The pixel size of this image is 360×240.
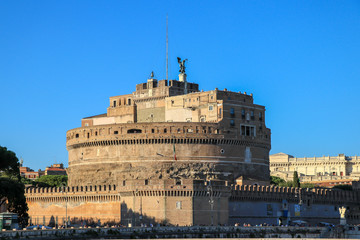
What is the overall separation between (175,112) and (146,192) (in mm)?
21910

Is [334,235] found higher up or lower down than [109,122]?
lower down

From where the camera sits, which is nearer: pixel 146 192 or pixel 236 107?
pixel 146 192

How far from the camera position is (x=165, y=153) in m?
96.0

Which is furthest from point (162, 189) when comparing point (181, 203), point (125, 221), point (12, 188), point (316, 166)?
point (316, 166)

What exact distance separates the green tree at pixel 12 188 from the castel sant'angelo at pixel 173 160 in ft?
27.6

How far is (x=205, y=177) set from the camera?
95.4 meters

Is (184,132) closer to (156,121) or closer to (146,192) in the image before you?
(156,121)

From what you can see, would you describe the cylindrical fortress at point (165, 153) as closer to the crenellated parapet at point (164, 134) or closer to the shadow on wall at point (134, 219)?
the crenellated parapet at point (164, 134)

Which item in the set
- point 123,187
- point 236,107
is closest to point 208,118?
point 236,107

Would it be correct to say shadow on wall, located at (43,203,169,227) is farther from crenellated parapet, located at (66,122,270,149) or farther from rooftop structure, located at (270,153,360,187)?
rooftop structure, located at (270,153,360,187)

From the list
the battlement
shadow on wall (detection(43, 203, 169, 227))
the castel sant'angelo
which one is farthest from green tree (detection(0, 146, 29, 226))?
the battlement

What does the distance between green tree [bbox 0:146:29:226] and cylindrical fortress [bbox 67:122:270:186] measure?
45.8 feet

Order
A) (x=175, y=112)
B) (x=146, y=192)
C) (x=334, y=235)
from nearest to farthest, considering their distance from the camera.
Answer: (x=146, y=192) → (x=334, y=235) → (x=175, y=112)

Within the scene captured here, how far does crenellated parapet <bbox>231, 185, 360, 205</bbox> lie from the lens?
298 ft
